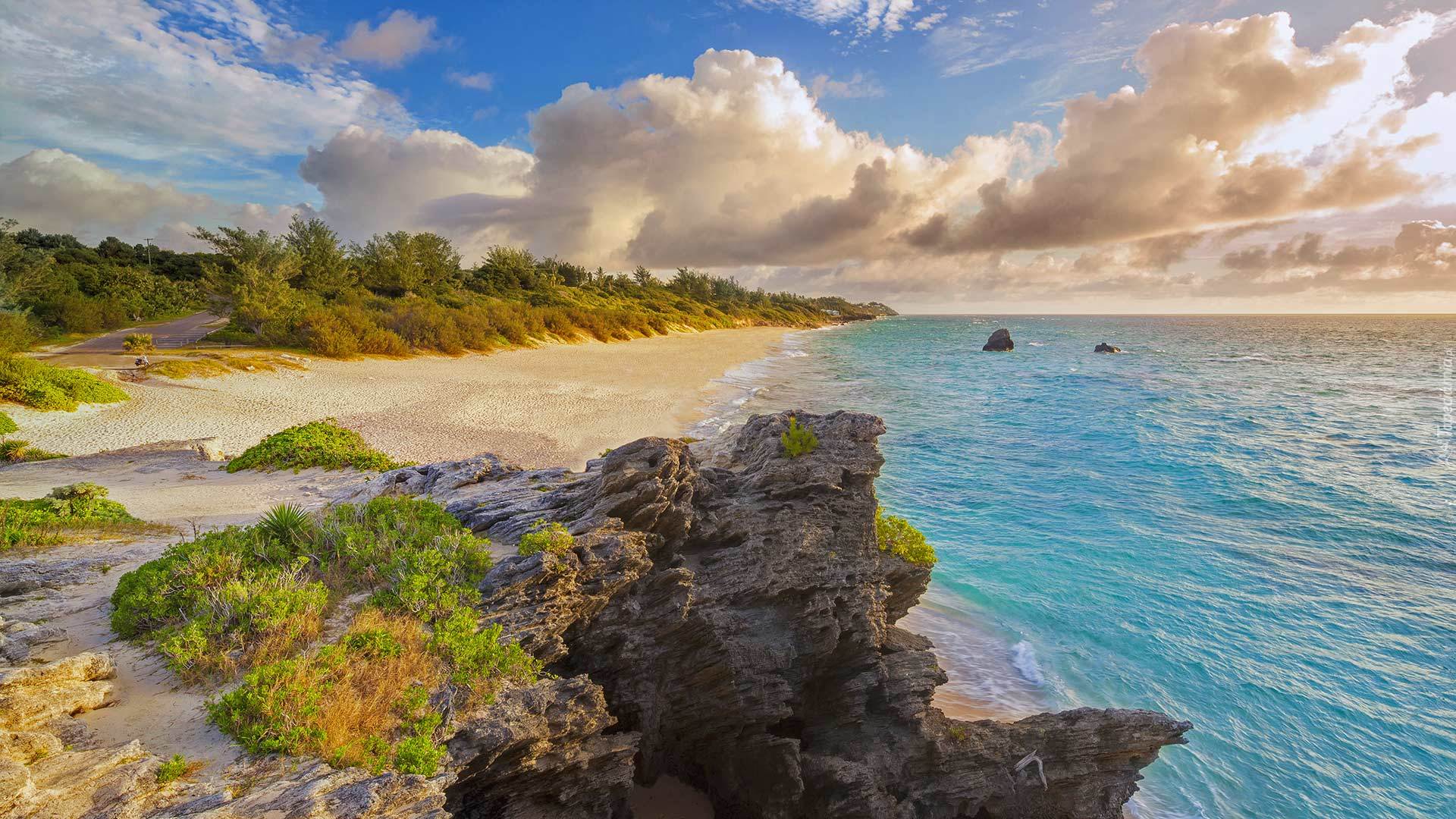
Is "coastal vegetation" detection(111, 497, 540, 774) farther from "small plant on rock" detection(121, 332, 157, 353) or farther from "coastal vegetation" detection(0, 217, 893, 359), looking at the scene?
"small plant on rock" detection(121, 332, 157, 353)

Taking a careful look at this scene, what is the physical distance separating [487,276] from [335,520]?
8742cm

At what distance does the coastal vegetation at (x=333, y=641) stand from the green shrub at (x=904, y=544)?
27.1ft

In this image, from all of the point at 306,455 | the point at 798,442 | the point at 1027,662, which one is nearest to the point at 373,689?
the point at 798,442

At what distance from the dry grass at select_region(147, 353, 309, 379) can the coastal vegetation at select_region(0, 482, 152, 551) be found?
905 inches

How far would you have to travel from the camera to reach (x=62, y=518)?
39.3ft

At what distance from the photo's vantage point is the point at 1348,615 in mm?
16891

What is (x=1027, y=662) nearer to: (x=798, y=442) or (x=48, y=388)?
(x=798, y=442)

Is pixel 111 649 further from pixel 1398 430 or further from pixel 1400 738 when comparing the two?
pixel 1398 430

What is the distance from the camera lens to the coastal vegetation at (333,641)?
6066mm

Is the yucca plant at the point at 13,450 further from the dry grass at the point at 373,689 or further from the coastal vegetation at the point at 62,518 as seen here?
the dry grass at the point at 373,689

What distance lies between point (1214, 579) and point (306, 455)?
28.9 metres

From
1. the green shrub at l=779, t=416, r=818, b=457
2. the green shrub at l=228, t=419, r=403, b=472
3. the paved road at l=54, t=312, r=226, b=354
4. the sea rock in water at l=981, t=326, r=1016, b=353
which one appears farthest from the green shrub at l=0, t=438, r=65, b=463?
the sea rock in water at l=981, t=326, r=1016, b=353

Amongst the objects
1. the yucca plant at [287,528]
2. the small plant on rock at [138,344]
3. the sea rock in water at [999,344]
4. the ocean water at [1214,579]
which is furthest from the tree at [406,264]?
the sea rock in water at [999,344]

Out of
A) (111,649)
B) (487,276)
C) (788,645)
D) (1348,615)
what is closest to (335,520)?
(111,649)
